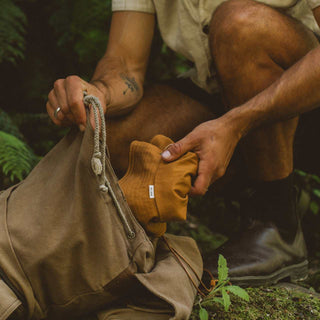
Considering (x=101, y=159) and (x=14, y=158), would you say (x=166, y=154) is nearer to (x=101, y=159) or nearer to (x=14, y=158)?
(x=101, y=159)

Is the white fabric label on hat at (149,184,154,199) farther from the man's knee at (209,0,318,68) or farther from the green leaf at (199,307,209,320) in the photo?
the man's knee at (209,0,318,68)

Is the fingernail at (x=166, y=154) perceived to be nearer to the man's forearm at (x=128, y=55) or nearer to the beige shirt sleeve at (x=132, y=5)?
the man's forearm at (x=128, y=55)

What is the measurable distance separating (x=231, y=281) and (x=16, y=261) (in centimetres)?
83

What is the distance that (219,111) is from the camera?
2.09 meters

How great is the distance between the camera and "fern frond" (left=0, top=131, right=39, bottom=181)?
1.70 m

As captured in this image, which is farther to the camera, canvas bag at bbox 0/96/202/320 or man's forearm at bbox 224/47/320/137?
man's forearm at bbox 224/47/320/137

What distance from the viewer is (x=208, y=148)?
130 cm

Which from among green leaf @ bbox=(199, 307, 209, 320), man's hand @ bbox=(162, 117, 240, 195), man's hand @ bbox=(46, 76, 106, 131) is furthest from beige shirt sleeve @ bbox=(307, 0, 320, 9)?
green leaf @ bbox=(199, 307, 209, 320)

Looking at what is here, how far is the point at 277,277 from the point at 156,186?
789 mm

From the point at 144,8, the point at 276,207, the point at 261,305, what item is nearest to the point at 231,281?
the point at 261,305

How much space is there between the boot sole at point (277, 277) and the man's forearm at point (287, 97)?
588 mm

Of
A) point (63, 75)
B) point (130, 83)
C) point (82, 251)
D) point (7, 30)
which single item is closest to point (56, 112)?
A: point (82, 251)

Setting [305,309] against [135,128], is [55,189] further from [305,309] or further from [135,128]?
[305,309]

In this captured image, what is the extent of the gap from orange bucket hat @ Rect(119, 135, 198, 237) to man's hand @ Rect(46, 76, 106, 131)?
208 mm
